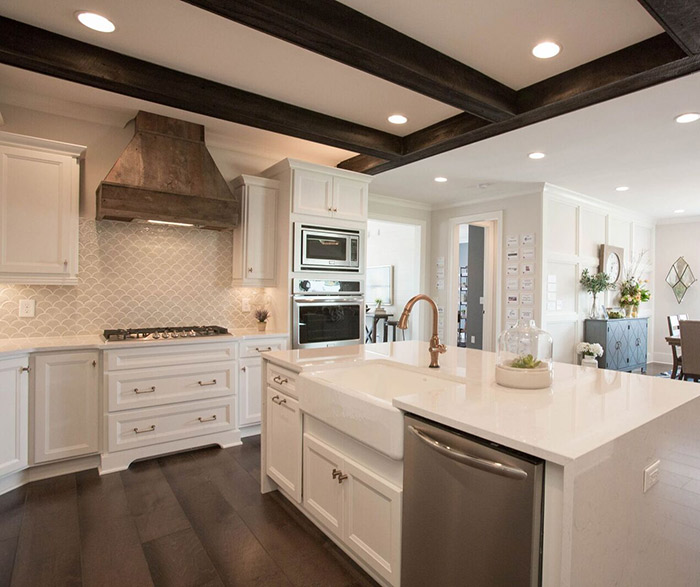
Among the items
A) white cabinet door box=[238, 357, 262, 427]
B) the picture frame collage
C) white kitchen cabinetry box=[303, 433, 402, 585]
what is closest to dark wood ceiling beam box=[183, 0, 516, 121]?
white kitchen cabinetry box=[303, 433, 402, 585]

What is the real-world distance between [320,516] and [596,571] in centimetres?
124

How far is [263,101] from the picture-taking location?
9.83 feet

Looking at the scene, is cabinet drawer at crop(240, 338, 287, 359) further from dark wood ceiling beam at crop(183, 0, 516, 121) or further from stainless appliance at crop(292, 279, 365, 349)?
dark wood ceiling beam at crop(183, 0, 516, 121)

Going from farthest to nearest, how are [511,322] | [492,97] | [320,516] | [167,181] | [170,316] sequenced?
[511,322] → [170,316] → [167,181] → [492,97] → [320,516]

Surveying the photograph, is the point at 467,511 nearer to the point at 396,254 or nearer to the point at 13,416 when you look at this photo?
the point at 13,416

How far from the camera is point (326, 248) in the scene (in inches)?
155

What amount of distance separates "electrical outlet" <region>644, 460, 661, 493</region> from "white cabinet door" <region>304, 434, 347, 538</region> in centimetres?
111

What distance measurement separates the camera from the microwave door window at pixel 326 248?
3.85 m

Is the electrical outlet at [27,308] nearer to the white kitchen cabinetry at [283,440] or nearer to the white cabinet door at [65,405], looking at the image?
the white cabinet door at [65,405]

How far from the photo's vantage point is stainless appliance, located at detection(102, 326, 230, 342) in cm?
313

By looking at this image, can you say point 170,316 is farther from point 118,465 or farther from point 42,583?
point 42,583

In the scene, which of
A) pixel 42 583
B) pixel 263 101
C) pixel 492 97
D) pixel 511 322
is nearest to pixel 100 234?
pixel 263 101

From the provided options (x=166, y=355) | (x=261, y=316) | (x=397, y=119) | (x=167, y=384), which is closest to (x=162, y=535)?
(x=167, y=384)

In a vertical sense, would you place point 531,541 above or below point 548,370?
below
